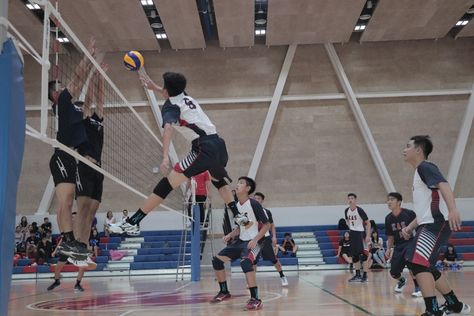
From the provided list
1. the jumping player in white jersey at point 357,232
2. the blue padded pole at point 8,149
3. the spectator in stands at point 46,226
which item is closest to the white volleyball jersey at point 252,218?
the blue padded pole at point 8,149

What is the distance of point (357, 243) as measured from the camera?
11078 millimetres

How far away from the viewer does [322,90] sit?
67.8ft

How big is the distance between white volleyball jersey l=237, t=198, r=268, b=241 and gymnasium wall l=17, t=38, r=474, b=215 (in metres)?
13.1

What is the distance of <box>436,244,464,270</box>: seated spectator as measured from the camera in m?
15.2

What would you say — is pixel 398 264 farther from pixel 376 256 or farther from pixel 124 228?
pixel 376 256

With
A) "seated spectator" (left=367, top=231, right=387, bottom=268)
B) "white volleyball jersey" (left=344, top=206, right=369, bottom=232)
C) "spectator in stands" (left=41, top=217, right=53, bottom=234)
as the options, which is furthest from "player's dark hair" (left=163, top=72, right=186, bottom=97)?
"spectator in stands" (left=41, top=217, right=53, bottom=234)

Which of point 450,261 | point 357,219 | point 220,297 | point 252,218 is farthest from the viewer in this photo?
point 450,261

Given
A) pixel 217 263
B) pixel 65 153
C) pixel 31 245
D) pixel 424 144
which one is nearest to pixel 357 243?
pixel 217 263

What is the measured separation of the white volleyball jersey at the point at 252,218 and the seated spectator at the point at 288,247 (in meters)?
10.3

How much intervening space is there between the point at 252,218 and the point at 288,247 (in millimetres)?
10460

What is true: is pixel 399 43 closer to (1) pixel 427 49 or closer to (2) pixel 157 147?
(1) pixel 427 49

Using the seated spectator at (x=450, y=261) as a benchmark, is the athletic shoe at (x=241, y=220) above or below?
above

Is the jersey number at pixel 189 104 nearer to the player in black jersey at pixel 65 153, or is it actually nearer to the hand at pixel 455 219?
the player in black jersey at pixel 65 153

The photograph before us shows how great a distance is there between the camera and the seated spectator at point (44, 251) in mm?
16391
